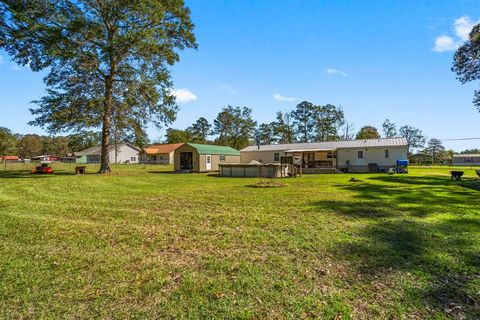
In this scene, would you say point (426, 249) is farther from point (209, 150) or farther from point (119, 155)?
point (119, 155)

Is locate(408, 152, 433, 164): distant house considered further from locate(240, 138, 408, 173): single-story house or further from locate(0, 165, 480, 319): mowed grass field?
locate(0, 165, 480, 319): mowed grass field

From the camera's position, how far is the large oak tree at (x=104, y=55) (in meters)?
18.0

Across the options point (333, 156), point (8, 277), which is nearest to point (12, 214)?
point (8, 277)

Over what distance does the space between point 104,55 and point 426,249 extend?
2131 cm

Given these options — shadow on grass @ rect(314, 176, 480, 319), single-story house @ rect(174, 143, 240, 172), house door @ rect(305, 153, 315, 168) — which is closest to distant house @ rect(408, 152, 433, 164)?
house door @ rect(305, 153, 315, 168)

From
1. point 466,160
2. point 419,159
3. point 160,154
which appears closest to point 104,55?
point 160,154

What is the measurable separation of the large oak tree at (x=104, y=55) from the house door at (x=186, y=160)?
6.20 metres

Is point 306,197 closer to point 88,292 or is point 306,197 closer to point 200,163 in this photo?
point 88,292

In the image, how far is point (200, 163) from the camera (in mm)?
28531

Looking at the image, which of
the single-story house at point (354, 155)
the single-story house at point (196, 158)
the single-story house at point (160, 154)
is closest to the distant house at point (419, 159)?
the single-story house at point (354, 155)

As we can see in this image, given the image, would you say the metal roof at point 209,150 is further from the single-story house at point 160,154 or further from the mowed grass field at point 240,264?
the single-story house at point 160,154

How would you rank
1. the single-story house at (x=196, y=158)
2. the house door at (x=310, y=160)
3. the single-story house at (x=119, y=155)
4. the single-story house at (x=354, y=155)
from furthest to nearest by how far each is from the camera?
the single-story house at (x=119, y=155)
the house door at (x=310, y=160)
the single-story house at (x=196, y=158)
the single-story house at (x=354, y=155)

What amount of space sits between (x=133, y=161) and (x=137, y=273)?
6578 cm

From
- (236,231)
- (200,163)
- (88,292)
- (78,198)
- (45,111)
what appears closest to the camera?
(88,292)
